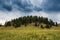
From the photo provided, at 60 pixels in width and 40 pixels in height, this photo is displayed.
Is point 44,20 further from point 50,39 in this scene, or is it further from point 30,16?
point 50,39

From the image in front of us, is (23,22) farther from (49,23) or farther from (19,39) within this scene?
(19,39)

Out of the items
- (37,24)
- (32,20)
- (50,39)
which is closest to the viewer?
(50,39)

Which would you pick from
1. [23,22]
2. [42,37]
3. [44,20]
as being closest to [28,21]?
[23,22]

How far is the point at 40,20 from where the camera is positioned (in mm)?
185875

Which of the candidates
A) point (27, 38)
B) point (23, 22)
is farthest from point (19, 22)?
point (27, 38)

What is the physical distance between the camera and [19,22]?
583 feet

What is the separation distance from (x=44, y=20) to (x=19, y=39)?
155572 mm

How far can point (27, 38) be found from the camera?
30.7m

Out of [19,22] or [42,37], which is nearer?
[42,37]

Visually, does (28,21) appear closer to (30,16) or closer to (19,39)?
(30,16)

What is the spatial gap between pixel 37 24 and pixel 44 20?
13499 millimetres

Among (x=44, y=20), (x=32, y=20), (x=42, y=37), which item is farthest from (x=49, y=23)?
(x=42, y=37)

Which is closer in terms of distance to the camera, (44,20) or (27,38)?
(27,38)

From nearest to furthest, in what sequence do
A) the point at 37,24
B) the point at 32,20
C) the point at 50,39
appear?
the point at 50,39
the point at 37,24
the point at 32,20
